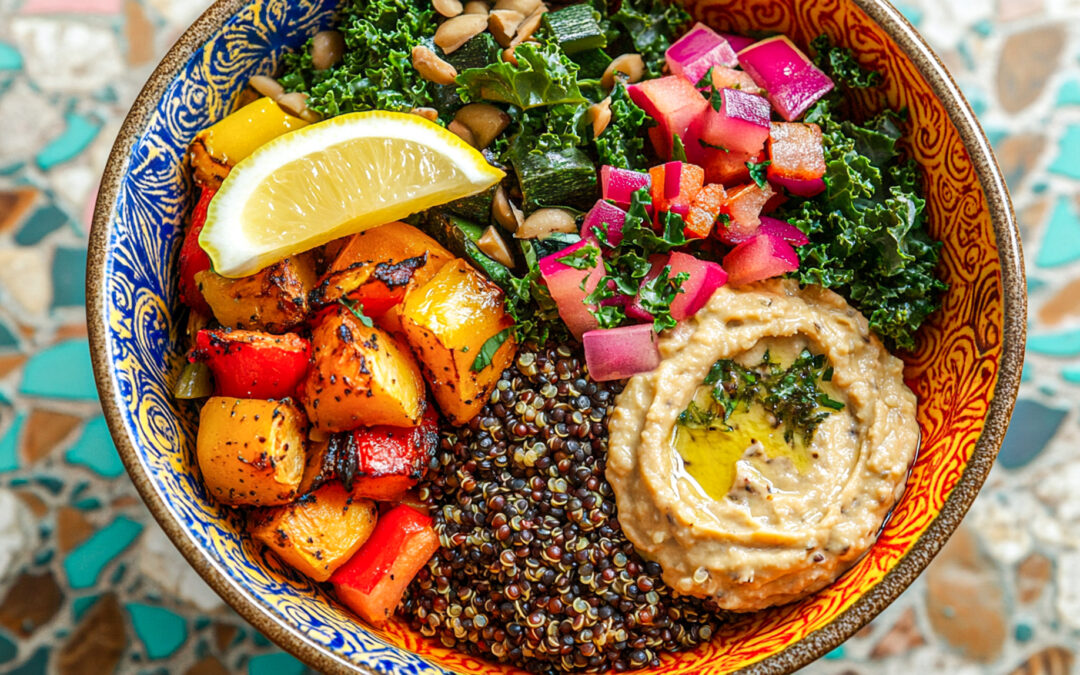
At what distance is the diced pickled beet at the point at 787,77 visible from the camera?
2.72 meters

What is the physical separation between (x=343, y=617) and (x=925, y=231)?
2.27m

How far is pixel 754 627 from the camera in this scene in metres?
2.62

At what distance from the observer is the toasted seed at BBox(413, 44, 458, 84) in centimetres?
263

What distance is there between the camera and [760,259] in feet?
8.51

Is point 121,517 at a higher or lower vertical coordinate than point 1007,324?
lower

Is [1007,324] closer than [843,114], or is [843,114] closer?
[1007,324]

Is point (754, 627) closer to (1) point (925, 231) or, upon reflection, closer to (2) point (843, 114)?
(1) point (925, 231)

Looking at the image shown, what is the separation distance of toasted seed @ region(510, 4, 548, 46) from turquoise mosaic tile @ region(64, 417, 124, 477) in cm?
218

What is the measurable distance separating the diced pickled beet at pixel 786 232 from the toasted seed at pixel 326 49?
1535 millimetres

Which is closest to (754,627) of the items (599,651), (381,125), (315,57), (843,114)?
(599,651)

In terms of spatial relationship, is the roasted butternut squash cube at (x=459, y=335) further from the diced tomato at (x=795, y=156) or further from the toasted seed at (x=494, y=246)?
the diced tomato at (x=795, y=156)

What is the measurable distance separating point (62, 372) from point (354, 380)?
5.48 ft

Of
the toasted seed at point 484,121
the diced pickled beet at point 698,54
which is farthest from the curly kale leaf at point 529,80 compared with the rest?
the diced pickled beet at point 698,54

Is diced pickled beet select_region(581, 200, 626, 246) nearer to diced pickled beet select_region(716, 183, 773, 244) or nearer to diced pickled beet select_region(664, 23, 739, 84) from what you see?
diced pickled beet select_region(716, 183, 773, 244)
